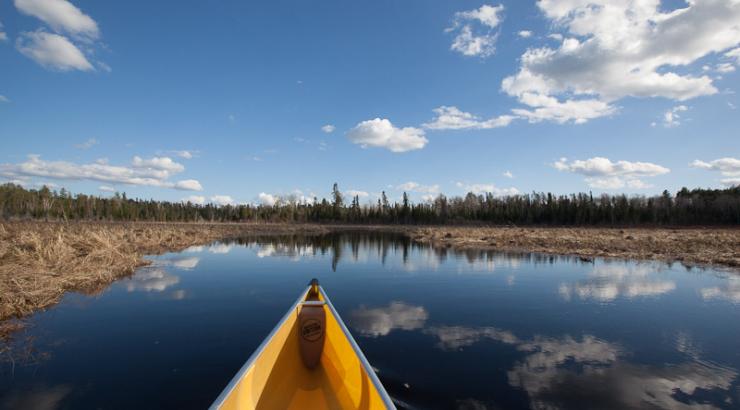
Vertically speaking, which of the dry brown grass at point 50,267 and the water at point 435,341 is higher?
the dry brown grass at point 50,267

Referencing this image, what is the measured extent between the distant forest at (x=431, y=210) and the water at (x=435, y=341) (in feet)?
257

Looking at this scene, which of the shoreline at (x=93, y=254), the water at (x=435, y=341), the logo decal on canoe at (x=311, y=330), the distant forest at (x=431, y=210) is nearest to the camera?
the water at (x=435, y=341)

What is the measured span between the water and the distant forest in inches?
3082

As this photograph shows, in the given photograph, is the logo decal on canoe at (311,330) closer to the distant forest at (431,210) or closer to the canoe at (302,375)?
the canoe at (302,375)

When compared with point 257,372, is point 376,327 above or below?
below

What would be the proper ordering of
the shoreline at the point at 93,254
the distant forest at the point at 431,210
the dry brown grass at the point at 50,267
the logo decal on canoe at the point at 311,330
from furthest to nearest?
the distant forest at the point at 431,210
the shoreline at the point at 93,254
the dry brown grass at the point at 50,267
the logo decal on canoe at the point at 311,330

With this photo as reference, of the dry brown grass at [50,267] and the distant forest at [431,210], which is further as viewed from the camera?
the distant forest at [431,210]

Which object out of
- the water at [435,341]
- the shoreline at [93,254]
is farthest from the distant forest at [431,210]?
the water at [435,341]

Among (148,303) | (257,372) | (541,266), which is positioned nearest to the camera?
(257,372)

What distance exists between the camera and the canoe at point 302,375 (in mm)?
3740

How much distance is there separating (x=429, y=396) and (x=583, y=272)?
51.9 ft

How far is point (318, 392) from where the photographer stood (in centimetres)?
511

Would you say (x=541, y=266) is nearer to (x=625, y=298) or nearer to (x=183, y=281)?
(x=625, y=298)

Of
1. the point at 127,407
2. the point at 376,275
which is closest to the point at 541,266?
the point at 376,275
